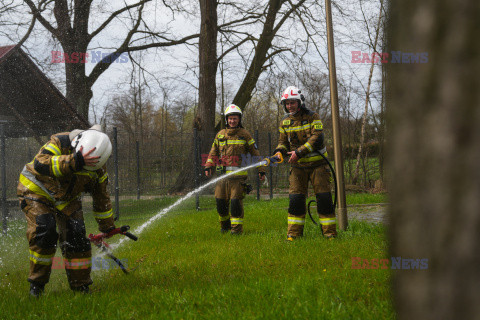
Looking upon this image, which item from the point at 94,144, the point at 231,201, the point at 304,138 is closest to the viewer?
the point at 94,144

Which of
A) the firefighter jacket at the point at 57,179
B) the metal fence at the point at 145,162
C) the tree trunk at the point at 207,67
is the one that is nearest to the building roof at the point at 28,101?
the metal fence at the point at 145,162

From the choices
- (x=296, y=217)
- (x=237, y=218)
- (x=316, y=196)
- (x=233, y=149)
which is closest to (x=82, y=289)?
(x=296, y=217)

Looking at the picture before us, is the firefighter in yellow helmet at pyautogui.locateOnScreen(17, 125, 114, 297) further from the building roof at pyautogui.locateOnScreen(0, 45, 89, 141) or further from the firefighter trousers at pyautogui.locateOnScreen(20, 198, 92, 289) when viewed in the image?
the building roof at pyautogui.locateOnScreen(0, 45, 89, 141)

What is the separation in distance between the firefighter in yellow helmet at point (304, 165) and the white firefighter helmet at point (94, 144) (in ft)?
9.04

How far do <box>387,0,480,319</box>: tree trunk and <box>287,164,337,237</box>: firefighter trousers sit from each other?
477 cm

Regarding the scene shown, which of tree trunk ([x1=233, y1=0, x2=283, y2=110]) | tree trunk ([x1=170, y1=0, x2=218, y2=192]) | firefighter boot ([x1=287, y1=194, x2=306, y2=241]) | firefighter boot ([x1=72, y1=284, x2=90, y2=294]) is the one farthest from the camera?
tree trunk ([x1=233, y1=0, x2=283, y2=110])

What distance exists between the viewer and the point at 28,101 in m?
10.6

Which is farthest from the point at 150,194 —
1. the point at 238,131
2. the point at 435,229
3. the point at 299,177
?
the point at 435,229

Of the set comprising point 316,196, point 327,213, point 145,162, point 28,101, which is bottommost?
point 327,213

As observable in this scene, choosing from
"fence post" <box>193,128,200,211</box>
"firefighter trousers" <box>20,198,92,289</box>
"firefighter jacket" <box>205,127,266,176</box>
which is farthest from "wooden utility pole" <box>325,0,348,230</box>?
"fence post" <box>193,128,200,211</box>

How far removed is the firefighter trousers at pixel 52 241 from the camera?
12.0ft

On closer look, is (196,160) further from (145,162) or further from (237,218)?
(237,218)

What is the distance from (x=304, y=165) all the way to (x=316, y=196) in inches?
18.5

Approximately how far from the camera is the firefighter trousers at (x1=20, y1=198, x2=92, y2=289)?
12.0 ft
